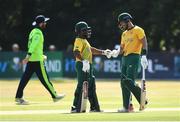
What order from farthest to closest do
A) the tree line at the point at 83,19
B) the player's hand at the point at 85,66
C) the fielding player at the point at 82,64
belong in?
the tree line at the point at 83,19 < the fielding player at the point at 82,64 < the player's hand at the point at 85,66

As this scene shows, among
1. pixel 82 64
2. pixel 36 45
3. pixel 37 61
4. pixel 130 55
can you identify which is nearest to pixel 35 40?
pixel 36 45

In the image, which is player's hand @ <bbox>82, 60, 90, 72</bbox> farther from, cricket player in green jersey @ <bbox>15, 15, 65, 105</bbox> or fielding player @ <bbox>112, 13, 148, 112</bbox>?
cricket player in green jersey @ <bbox>15, 15, 65, 105</bbox>

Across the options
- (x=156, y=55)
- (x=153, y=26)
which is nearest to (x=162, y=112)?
(x=156, y=55)

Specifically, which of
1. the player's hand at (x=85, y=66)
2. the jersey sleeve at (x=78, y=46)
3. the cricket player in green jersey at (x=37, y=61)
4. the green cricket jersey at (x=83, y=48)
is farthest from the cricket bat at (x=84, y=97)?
the cricket player in green jersey at (x=37, y=61)

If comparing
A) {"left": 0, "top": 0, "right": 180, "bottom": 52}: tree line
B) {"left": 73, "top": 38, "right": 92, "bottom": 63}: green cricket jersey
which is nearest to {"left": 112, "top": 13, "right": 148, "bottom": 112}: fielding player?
{"left": 73, "top": 38, "right": 92, "bottom": 63}: green cricket jersey

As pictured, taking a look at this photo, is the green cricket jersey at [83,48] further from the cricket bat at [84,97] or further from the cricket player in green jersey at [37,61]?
the cricket player in green jersey at [37,61]

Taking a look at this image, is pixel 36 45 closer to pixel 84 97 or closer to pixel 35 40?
pixel 35 40

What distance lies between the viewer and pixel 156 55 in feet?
141

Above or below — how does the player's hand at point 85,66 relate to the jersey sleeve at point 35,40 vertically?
below

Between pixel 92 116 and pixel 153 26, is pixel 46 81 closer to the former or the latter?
pixel 92 116

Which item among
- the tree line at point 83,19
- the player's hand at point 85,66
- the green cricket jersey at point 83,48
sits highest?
the tree line at point 83,19

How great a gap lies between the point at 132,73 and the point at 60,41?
40.5 meters

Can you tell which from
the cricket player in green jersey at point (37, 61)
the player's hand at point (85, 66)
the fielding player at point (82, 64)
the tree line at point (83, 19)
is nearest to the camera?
the player's hand at point (85, 66)

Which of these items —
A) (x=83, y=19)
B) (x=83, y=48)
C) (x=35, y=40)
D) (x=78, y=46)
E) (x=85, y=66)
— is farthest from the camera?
(x=83, y=19)
